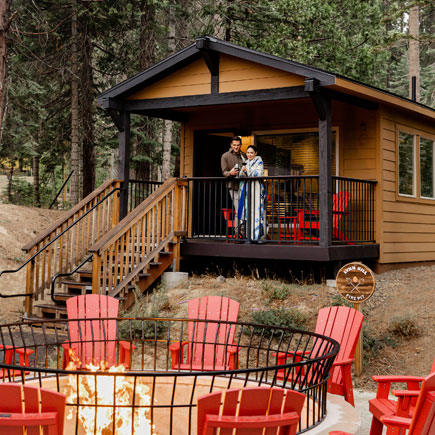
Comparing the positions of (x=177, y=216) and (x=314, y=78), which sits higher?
(x=314, y=78)

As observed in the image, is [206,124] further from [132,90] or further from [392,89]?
[392,89]

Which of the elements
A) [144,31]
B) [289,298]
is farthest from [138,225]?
[144,31]

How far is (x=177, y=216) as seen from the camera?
37.9 ft

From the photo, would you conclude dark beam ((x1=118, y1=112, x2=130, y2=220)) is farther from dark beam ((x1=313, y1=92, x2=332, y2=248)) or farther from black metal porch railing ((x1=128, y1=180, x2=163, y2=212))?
dark beam ((x1=313, y1=92, x2=332, y2=248))

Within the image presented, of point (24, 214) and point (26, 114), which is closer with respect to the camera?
point (24, 214)

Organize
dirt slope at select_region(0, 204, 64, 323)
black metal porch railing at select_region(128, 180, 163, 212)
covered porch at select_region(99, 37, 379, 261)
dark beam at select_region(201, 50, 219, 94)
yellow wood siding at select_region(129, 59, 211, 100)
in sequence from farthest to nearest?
dirt slope at select_region(0, 204, 64, 323), black metal porch railing at select_region(128, 180, 163, 212), yellow wood siding at select_region(129, 59, 211, 100), dark beam at select_region(201, 50, 219, 94), covered porch at select_region(99, 37, 379, 261)

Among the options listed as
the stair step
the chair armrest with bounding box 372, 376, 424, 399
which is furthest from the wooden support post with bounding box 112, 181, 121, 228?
the chair armrest with bounding box 372, 376, 424, 399

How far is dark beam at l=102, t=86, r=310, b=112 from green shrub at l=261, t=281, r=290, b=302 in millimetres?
3140

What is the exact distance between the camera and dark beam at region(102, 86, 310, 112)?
10797 mm

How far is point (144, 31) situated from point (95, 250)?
985 centimetres

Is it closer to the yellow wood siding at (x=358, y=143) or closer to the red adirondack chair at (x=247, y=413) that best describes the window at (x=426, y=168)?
the yellow wood siding at (x=358, y=143)

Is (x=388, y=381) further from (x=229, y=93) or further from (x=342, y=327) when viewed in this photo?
(x=229, y=93)

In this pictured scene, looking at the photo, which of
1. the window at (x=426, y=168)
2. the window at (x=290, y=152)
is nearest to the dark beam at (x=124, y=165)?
the window at (x=290, y=152)

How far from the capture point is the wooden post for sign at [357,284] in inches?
308
